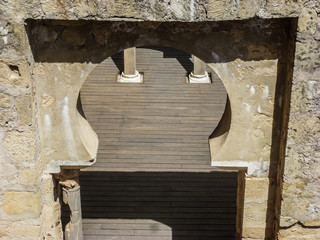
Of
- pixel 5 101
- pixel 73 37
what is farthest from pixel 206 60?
pixel 5 101

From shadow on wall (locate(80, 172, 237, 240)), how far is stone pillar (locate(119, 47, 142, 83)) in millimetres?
3897

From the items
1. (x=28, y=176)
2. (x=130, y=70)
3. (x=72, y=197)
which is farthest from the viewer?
(x=130, y=70)

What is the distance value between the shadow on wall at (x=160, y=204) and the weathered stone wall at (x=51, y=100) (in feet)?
7.41

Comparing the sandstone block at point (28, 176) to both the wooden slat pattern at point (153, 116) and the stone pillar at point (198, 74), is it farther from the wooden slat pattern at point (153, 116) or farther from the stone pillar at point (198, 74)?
the stone pillar at point (198, 74)

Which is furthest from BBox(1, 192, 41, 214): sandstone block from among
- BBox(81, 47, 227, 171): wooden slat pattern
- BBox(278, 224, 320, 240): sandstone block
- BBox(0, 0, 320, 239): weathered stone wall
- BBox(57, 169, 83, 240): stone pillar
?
BBox(81, 47, 227, 171): wooden slat pattern

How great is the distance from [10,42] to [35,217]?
1.76 metres

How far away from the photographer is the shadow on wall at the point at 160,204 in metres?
7.21

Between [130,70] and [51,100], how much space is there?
7.70 m

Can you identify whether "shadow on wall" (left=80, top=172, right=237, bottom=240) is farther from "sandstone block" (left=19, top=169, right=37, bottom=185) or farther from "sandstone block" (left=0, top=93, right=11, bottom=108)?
"sandstone block" (left=0, top=93, right=11, bottom=108)

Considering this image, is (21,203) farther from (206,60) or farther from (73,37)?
(206,60)

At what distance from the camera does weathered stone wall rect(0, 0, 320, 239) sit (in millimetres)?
3777

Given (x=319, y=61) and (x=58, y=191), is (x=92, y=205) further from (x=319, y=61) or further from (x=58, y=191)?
(x=319, y=61)

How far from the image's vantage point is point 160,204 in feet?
25.7

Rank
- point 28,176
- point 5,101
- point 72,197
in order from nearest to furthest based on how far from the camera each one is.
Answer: point 5,101 < point 28,176 < point 72,197
